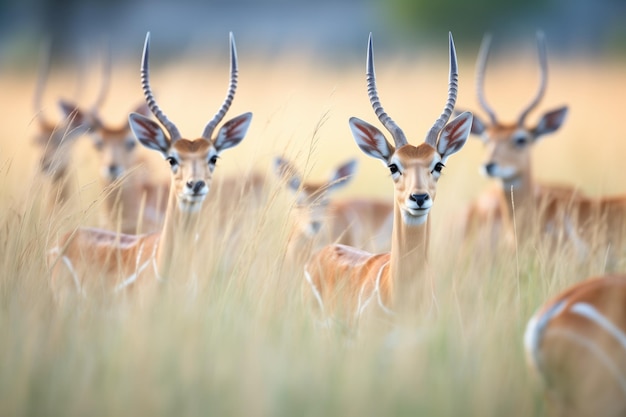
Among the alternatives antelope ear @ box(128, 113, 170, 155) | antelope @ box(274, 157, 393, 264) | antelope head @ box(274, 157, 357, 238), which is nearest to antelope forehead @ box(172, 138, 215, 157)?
antelope ear @ box(128, 113, 170, 155)

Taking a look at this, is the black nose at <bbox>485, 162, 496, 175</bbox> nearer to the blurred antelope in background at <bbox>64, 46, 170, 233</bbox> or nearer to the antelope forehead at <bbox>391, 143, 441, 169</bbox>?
the blurred antelope in background at <bbox>64, 46, 170, 233</bbox>

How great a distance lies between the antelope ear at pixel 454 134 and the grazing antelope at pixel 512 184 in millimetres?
2213

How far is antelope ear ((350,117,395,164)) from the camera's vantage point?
5.74 meters

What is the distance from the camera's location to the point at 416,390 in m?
4.23

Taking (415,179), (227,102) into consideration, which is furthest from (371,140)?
(227,102)

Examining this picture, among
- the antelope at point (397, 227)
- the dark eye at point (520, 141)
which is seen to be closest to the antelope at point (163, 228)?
the antelope at point (397, 227)

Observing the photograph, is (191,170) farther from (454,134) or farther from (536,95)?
(536,95)

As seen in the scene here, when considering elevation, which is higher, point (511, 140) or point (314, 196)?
point (511, 140)

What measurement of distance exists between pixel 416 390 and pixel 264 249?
182cm

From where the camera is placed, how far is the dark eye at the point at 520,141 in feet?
29.1

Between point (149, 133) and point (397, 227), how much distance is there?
1.97 metres

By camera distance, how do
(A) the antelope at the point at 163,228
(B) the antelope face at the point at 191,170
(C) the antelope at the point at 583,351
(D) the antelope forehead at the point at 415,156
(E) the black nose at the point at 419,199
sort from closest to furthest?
1. (C) the antelope at the point at 583,351
2. (E) the black nose at the point at 419,199
3. (D) the antelope forehead at the point at 415,156
4. (A) the antelope at the point at 163,228
5. (B) the antelope face at the point at 191,170

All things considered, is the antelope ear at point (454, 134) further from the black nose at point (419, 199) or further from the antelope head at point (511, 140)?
the antelope head at point (511, 140)

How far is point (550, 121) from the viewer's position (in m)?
9.16
